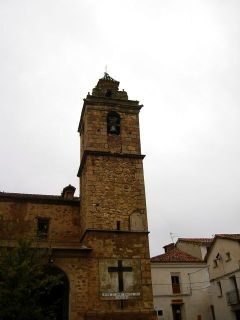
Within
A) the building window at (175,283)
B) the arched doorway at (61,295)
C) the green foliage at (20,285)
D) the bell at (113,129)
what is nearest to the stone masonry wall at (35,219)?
the arched doorway at (61,295)

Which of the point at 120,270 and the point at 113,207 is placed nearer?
the point at 120,270

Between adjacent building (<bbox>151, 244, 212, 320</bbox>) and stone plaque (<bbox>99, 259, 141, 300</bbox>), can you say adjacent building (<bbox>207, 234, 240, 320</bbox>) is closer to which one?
adjacent building (<bbox>151, 244, 212, 320</bbox>)

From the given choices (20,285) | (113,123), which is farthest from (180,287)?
(20,285)

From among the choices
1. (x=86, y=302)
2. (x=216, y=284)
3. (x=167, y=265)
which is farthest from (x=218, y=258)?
(x=86, y=302)

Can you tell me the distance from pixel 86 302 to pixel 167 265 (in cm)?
1429

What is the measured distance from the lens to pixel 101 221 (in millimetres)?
18641

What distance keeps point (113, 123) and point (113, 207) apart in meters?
4.91

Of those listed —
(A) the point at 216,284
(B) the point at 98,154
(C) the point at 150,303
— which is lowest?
(C) the point at 150,303

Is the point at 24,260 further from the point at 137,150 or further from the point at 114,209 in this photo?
the point at 137,150

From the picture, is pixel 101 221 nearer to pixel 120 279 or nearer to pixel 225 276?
pixel 120 279

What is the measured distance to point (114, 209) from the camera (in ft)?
62.7

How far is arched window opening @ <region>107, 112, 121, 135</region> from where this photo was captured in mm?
21438

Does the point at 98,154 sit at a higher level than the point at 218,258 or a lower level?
higher

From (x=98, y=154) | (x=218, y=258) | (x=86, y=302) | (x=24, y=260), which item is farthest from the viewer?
(x=218, y=258)
